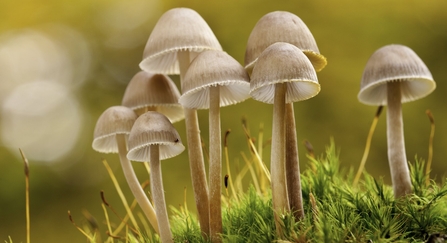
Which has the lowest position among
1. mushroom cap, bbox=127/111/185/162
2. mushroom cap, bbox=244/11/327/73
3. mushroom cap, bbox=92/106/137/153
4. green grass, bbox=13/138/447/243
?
green grass, bbox=13/138/447/243

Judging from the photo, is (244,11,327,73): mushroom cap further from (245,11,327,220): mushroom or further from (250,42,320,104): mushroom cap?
(250,42,320,104): mushroom cap

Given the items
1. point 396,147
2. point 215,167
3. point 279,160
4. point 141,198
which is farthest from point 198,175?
point 396,147

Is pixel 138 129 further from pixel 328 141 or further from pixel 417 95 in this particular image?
pixel 328 141

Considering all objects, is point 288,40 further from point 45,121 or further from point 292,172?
point 45,121

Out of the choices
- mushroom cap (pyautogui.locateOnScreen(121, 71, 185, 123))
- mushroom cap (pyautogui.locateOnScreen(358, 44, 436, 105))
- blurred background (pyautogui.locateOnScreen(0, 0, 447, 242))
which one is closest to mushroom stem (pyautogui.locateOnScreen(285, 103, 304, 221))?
mushroom cap (pyautogui.locateOnScreen(358, 44, 436, 105))

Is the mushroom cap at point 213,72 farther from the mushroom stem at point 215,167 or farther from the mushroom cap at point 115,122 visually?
the mushroom cap at point 115,122

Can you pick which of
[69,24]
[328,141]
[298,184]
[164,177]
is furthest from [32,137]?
[298,184]

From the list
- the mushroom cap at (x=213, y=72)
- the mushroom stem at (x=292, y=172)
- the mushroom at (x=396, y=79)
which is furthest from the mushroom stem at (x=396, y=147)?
the mushroom cap at (x=213, y=72)
